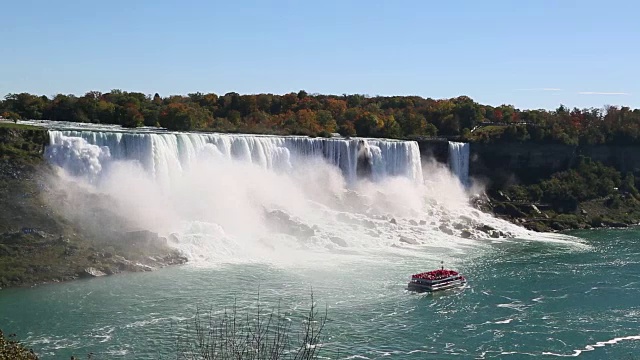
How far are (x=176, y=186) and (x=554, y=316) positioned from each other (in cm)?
2215

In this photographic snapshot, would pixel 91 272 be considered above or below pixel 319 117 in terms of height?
below

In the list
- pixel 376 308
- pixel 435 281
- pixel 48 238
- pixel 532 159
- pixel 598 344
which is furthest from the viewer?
pixel 532 159

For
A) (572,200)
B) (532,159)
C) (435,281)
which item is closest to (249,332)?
(435,281)

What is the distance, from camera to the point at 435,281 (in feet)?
101

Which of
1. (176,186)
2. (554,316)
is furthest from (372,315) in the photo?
(176,186)

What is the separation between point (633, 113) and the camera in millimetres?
71312

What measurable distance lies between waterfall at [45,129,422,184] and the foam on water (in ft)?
0.20

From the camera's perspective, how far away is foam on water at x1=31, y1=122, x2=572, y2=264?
38031 mm

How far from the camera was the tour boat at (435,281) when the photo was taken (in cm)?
3062

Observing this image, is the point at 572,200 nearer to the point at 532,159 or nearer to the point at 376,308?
the point at 532,159

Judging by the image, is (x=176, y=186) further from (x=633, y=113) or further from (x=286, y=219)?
(x=633, y=113)

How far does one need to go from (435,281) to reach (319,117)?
135 ft

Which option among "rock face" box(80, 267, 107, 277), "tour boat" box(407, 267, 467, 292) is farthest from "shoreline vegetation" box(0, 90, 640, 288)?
"tour boat" box(407, 267, 467, 292)

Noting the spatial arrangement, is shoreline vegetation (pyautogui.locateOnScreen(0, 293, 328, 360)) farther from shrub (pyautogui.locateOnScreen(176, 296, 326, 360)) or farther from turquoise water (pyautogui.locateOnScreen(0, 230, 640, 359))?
turquoise water (pyautogui.locateOnScreen(0, 230, 640, 359))
